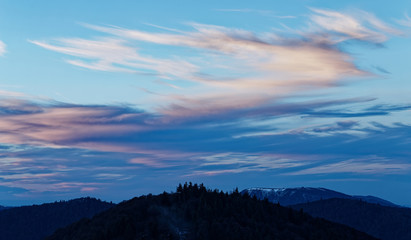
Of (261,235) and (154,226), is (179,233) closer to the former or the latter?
(154,226)

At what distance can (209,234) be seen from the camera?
184 m

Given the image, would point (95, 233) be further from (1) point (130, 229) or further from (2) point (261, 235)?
(2) point (261, 235)

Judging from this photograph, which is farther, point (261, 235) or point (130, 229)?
point (261, 235)

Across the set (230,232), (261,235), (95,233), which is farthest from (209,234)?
(95,233)

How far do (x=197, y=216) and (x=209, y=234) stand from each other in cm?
1505

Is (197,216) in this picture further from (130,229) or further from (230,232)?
(130,229)

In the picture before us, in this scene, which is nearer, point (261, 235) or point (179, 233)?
point (179, 233)

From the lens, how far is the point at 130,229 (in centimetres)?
18350

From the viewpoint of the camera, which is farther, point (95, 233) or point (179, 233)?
point (95, 233)

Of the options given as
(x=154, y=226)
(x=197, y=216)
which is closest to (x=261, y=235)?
(x=197, y=216)

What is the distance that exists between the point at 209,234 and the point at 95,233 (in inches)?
1776

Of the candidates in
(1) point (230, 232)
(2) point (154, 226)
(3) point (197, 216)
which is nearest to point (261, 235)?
(1) point (230, 232)

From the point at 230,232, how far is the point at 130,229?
38322 millimetres

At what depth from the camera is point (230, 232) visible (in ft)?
631
